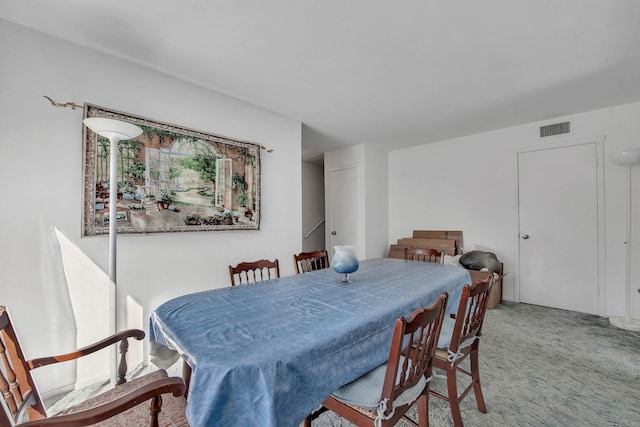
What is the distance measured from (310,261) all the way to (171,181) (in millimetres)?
1468

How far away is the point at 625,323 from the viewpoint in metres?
2.96

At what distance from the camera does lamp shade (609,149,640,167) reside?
2.84 metres

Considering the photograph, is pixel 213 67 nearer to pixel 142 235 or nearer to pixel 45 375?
pixel 142 235

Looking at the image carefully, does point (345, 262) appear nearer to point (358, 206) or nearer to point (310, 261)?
point (310, 261)

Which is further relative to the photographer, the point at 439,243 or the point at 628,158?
the point at 439,243

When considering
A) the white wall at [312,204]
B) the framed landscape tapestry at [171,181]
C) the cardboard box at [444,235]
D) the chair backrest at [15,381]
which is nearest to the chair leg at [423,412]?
the chair backrest at [15,381]

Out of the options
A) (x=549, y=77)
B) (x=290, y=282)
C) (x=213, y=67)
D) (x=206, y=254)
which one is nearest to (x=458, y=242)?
(x=549, y=77)

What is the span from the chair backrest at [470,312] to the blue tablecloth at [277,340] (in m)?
0.23

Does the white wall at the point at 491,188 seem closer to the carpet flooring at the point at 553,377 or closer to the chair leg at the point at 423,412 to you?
the carpet flooring at the point at 553,377

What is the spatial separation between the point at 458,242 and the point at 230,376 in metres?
4.31

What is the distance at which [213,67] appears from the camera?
2.31 meters

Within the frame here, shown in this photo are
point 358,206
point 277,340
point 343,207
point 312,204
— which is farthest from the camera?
point 312,204

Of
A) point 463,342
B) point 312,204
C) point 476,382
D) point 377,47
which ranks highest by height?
point 377,47

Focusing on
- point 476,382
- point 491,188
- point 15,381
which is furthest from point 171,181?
point 491,188
